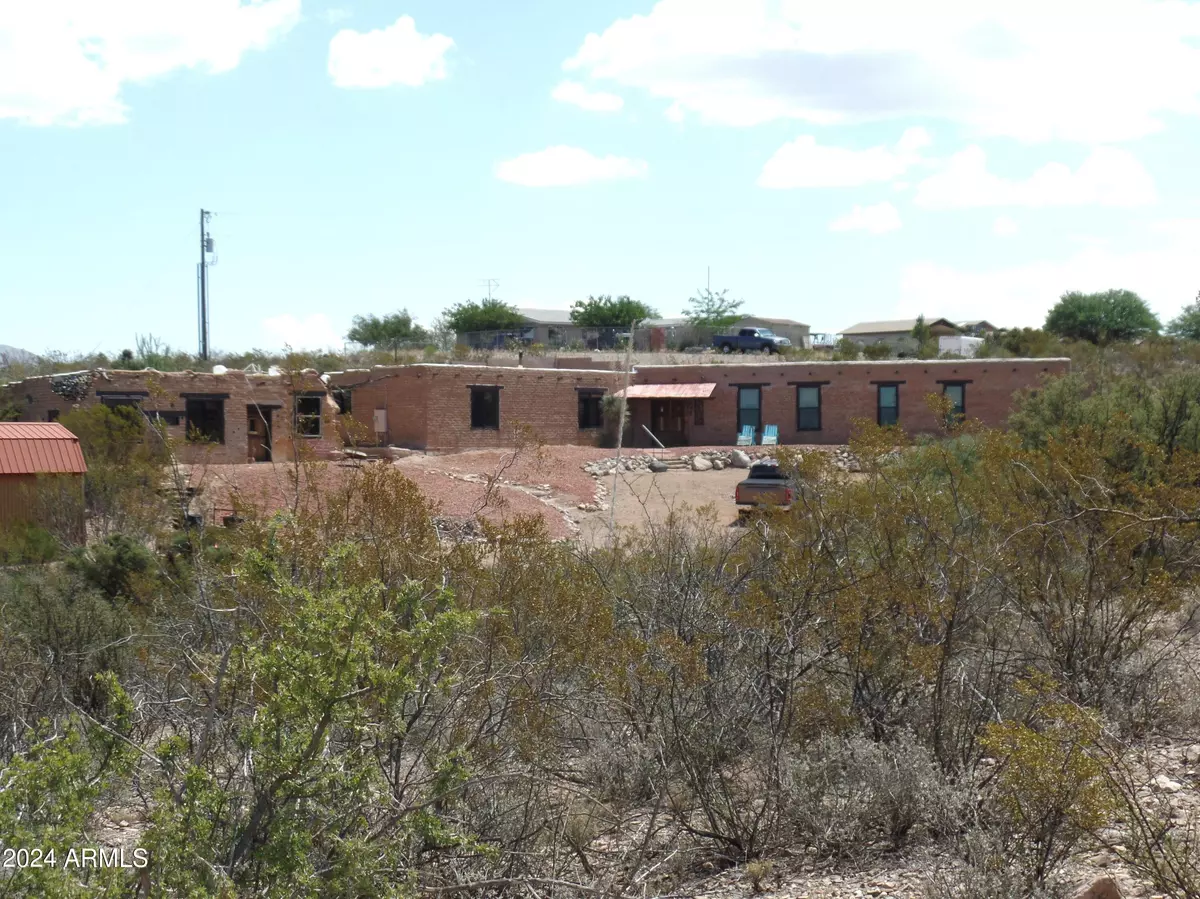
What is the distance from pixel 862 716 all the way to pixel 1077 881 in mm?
2254

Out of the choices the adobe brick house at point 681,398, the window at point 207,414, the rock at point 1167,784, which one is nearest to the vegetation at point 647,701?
the rock at point 1167,784

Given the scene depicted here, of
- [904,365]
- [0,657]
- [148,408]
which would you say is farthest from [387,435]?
[0,657]

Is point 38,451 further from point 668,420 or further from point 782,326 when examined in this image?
point 782,326

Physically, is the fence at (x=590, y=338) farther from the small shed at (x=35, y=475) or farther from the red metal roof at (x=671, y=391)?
the small shed at (x=35, y=475)

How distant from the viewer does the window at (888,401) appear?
44156 millimetres

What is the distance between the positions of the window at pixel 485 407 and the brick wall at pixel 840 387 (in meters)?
6.32

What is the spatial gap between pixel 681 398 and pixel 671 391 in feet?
1.99

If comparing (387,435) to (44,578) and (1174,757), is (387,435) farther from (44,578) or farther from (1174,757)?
(1174,757)

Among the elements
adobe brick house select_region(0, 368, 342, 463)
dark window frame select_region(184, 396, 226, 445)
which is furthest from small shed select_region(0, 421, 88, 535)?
dark window frame select_region(184, 396, 226, 445)

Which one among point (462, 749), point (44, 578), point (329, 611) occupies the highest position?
point (329, 611)

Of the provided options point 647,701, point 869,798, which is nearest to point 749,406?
point 647,701

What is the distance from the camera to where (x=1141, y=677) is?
29.0 ft

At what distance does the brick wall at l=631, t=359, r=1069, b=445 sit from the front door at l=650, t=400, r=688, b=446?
339 millimetres

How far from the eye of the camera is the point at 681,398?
46188 millimetres
